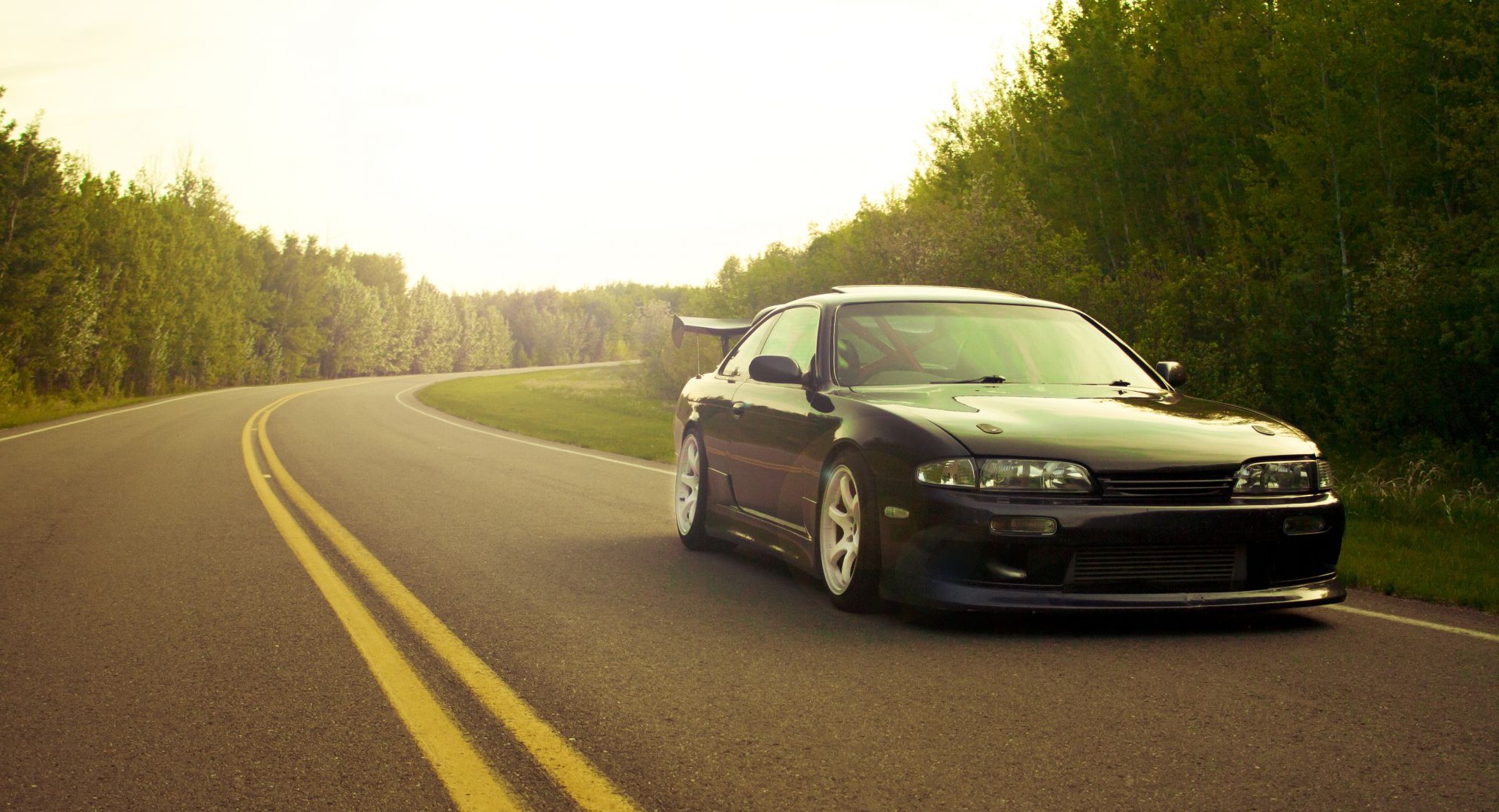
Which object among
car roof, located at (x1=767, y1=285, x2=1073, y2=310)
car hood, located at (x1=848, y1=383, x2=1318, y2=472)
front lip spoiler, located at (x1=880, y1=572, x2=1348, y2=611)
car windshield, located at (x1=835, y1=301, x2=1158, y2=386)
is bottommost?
front lip spoiler, located at (x1=880, y1=572, x2=1348, y2=611)

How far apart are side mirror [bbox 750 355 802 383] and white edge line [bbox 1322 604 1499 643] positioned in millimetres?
2810

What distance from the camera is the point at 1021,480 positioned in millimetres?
5141

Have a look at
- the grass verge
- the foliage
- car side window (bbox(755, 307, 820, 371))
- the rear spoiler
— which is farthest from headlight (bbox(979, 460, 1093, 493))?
the foliage

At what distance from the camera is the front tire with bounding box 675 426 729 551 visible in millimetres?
7945

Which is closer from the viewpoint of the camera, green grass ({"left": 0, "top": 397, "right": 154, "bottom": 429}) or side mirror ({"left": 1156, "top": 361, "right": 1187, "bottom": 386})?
side mirror ({"left": 1156, "top": 361, "right": 1187, "bottom": 386})

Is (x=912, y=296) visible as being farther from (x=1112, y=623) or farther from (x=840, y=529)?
(x=1112, y=623)

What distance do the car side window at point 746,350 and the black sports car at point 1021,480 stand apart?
1.07 metres

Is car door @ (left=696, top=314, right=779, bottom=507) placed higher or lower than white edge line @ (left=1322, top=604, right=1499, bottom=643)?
higher

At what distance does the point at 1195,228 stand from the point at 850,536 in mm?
25532

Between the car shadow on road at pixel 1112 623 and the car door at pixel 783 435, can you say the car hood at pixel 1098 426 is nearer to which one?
the car door at pixel 783 435

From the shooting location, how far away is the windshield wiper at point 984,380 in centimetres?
649

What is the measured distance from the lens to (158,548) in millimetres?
7965

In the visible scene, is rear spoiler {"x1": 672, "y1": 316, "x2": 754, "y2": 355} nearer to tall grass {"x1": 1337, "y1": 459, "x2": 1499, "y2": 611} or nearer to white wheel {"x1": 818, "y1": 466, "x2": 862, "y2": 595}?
white wheel {"x1": 818, "y1": 466, "x2": 862, "y2": 595}

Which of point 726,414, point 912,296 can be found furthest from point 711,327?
point 912,296
